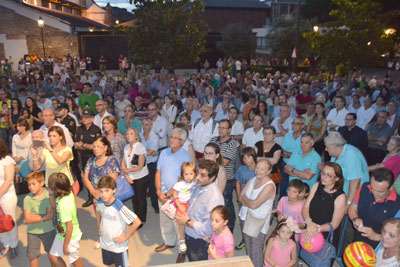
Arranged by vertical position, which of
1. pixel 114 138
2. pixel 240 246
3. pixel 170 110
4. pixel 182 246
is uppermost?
pixel 170 110

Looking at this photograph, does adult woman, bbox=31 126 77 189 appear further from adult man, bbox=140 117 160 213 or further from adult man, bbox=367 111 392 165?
adult man, bbox=367 111 392 165

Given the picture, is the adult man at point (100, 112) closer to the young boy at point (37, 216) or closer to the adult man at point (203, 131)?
the adult man at point (203, 131)

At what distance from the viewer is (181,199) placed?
4.40 metres

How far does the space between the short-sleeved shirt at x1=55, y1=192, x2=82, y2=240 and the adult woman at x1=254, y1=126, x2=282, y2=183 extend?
3.06m

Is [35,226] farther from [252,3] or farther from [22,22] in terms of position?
[252,3]

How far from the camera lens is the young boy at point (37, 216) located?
4.14 meters

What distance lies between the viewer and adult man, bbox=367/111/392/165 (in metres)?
6.72

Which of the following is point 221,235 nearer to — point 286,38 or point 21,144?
point 21,144

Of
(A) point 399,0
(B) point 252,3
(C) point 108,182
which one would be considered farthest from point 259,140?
(B) point 252,3

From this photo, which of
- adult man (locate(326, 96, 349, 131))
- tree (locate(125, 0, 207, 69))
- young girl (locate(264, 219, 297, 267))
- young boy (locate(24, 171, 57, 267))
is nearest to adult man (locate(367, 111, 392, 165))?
adult man (locate(326, 96, 349, 131))

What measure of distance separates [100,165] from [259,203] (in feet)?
7.63

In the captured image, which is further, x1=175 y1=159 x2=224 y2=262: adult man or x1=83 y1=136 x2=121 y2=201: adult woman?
x1=83 y1=136 x2=121 y2=201: adult woman

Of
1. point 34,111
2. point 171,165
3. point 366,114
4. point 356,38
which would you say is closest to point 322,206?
point 171,165

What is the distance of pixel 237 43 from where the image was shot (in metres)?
34.8
